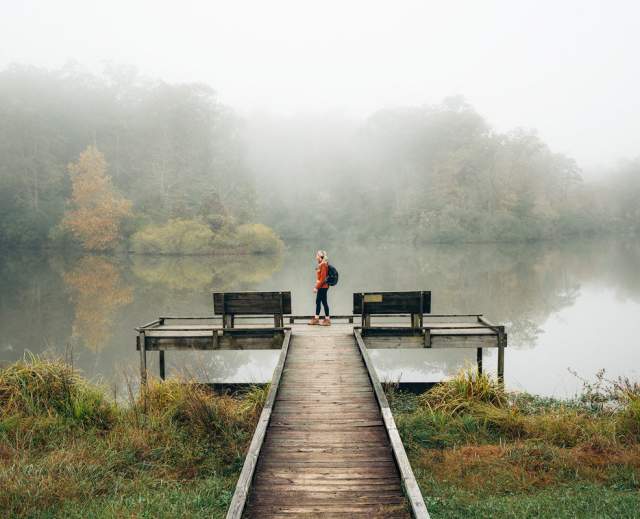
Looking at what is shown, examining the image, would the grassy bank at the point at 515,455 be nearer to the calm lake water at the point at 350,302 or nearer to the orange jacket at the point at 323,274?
the orange jacket at the point at 323,274

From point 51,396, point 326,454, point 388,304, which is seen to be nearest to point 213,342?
point 51,396

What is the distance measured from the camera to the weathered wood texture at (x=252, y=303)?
1201 cm

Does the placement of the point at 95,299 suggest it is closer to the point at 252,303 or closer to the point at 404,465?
the point at 252,303

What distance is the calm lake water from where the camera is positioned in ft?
52.8

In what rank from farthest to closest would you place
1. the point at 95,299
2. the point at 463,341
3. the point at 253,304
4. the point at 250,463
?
the point at 95,299, the point at 253,304, the point at 463,341, the point at 250,463

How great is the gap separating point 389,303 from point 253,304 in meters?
3.08

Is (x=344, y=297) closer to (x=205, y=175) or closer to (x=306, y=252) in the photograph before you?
(x=306, y=252)

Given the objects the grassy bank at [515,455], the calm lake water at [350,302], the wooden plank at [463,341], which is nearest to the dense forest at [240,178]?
the calm lake water at [350,302]

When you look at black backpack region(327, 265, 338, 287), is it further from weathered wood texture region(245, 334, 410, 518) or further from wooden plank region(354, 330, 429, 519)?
wooden plank region(354, 330, 429, 519)

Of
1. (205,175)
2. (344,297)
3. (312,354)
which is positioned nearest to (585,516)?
(312,354)

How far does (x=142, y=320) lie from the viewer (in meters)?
22.2

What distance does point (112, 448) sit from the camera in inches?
301

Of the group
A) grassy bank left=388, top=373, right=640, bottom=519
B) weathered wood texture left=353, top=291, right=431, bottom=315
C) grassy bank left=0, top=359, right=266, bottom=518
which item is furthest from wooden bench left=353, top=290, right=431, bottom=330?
grassy bank left=0, top=359, right=266, bottom=518

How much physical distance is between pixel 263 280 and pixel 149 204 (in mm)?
29940
